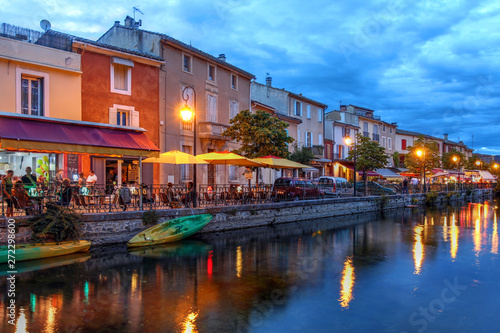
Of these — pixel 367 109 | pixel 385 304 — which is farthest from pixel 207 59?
pixel 367 109

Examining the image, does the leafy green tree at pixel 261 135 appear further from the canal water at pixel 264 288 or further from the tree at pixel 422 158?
the tree at pixel 422 158

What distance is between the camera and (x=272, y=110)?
3209 cm

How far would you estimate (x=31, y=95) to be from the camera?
55.6ft

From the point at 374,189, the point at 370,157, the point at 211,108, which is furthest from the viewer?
the point at 374,189

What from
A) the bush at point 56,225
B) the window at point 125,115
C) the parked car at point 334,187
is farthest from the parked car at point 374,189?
the bush at point 56,225

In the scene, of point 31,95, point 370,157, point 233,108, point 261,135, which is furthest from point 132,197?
point 370,157

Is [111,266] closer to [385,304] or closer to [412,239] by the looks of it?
[385,304]

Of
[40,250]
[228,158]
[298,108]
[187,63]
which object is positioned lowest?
[40,250]

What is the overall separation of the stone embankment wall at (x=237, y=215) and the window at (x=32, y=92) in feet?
22.0

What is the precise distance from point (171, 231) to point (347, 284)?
7.35 metres

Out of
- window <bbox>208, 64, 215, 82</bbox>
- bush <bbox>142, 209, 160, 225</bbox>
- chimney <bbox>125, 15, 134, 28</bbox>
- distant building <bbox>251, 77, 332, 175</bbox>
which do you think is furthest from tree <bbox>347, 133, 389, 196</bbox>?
bush <bbox>142, 209, 160, 225</bbox>

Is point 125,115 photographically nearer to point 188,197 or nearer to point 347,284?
point 188,197

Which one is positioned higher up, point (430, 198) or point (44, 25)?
point (44, 25)

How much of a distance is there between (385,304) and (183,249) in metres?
7.64
